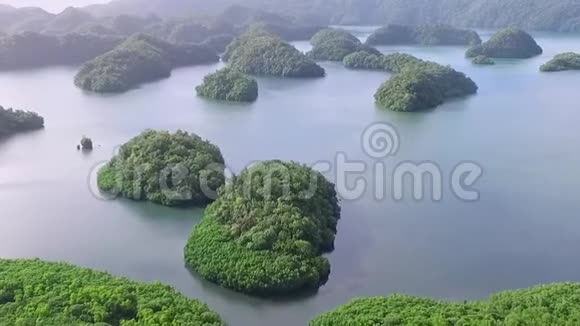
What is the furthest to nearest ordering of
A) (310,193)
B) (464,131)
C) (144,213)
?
(464,131), (144,213), (310,193)

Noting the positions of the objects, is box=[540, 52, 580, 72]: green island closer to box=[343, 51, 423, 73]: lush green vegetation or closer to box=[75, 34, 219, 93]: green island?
box=[343, 51, 423, 73]: lush green vegetation

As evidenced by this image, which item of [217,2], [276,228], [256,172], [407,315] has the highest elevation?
[217,2]

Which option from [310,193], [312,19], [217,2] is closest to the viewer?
[310,193]

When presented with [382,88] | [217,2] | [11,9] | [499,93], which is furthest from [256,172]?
[217,2]

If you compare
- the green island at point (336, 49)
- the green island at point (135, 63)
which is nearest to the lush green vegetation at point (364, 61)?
the green island at point (336, 49)

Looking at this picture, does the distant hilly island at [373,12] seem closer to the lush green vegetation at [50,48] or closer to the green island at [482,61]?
the lush green vegetation at [50,48]

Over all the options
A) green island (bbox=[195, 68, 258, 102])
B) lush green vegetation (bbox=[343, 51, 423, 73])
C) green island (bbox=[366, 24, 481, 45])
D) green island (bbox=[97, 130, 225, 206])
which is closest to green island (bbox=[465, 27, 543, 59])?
green island (bbox=[366, 24, 481, 45])

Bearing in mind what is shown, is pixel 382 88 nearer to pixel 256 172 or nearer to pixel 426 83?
pixel 426 83
